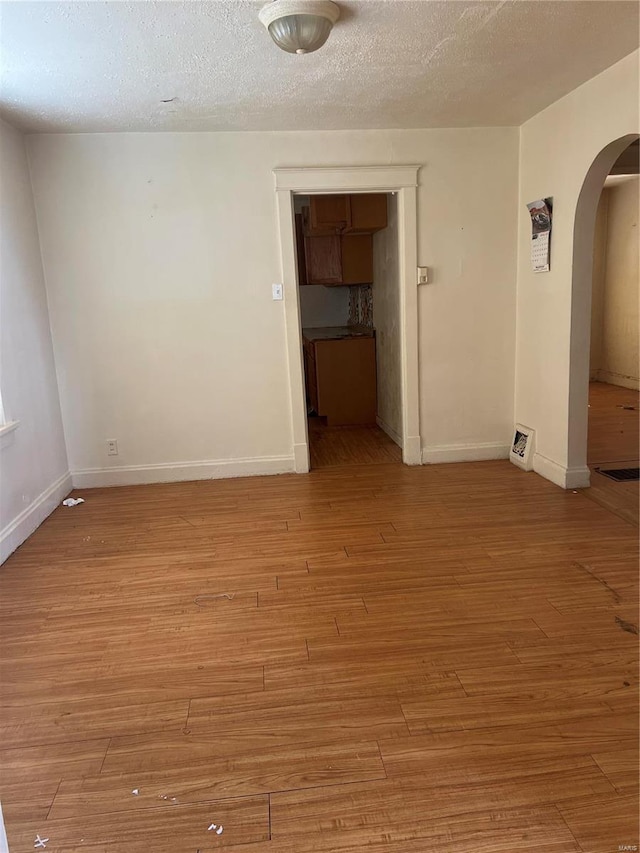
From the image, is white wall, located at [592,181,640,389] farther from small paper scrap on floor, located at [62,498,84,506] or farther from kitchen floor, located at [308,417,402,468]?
small paper scrap on floor, located at [62,498,84,506]

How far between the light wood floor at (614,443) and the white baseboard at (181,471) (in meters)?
2.18

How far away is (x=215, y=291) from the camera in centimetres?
410

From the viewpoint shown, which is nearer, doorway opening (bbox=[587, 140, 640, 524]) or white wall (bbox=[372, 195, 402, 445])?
white wall (bbox=[372, 195, 402, 445])

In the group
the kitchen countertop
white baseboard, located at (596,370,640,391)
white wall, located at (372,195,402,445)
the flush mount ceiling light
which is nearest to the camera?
the flush mount ceiling light

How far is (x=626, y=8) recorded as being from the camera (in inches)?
91.4

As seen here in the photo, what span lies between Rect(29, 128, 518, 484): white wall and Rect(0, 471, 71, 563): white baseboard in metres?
0.26

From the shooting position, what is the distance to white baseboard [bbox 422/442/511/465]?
4.46 metres

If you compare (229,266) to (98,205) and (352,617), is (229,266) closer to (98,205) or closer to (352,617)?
(98,205)

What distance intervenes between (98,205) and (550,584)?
3654mm

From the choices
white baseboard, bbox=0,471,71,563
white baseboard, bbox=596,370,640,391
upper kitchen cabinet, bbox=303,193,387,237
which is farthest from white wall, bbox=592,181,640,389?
white baseboard, bbox=0,471,71,563

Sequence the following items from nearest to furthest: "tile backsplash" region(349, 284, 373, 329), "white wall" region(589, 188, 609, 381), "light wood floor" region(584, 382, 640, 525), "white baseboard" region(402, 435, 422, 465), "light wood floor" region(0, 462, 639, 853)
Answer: "light wood floor" region(0, 462, 639, 853) → "light wood floor" region(584, 382, 640, 525) → "white baseboard" region(402, 435, 422, 465) → "tile backsplash" region(349, 284, 373, 329) → "white wall" region(589, 188, 609, 381)

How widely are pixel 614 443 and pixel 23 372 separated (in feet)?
14.6

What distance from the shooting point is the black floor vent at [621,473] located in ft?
12.7

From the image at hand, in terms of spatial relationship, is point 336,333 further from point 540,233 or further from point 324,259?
point 540,233
